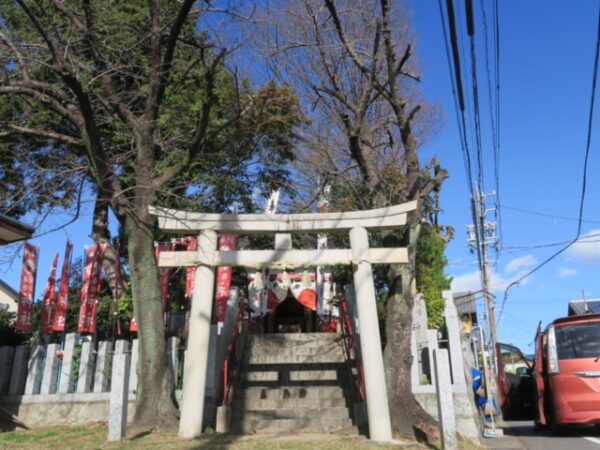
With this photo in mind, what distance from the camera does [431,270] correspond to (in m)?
16.7

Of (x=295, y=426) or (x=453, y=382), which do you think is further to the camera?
(x=453, y=382)

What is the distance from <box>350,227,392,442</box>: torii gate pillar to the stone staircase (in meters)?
0.94

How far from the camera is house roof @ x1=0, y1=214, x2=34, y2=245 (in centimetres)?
854

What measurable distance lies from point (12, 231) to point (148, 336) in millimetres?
3127

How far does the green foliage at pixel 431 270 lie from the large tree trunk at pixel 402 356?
283 inches

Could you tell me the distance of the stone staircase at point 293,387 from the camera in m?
8.39

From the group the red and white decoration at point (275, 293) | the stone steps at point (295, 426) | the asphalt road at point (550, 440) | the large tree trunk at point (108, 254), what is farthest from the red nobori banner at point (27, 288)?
the asphalt road at point (550, 440)

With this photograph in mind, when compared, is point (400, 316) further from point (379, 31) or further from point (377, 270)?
point (377, 270)

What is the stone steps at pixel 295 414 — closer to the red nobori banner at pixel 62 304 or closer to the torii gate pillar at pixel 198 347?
the torii gate pillar at pixel 198 347

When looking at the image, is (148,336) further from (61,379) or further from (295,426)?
(61,379)

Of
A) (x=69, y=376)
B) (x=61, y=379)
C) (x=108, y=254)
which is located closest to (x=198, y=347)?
(x=69, y=376)

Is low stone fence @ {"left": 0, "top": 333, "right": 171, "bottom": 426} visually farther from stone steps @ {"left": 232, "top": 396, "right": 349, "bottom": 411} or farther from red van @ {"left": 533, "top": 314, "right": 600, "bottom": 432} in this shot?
red van @ {"left": 533, "top": 314, "right": 600, "bottom": 432}

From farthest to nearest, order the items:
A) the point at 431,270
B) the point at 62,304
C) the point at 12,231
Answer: the point at 431,270
the point at 62,304
the point at 12,231

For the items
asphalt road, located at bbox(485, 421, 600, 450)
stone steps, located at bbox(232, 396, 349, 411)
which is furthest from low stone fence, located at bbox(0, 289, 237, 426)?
asphalt road, located at bbox(485, 421, 600, 450)
